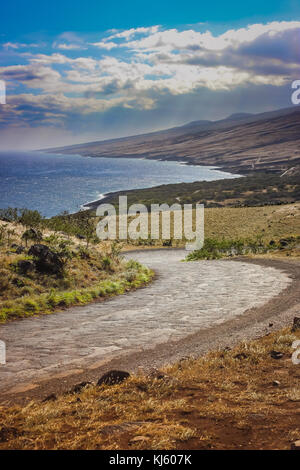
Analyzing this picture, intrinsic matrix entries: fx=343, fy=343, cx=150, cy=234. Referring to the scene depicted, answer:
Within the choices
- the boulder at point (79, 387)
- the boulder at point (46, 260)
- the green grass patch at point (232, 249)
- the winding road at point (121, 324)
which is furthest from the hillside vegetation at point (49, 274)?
the green grass patch at point (232, 249)

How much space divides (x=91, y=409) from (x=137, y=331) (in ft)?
13.0

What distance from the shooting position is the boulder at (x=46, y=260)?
13.0 m

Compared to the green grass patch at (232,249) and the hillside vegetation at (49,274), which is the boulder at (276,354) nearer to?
the hillside vegetation at (49,274)

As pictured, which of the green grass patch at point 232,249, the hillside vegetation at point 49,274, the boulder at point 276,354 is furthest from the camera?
the green grass patch at point 232,249

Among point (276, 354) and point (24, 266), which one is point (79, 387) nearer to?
point (276, 354)

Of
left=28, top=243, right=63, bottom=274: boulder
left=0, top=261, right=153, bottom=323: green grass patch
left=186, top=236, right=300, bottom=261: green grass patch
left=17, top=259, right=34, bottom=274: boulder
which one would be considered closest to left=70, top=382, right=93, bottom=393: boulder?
left=0, top=261, right=153, bottom=323: green grass patch

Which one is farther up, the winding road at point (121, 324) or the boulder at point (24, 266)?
the boulder at point (24, 266)

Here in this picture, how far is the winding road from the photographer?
20.4 ft

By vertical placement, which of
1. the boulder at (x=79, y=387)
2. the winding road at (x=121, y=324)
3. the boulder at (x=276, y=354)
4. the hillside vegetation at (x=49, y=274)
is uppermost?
the hillside vegetation at (x=49, y=274)

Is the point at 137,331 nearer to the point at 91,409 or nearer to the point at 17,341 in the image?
the point at 17,341

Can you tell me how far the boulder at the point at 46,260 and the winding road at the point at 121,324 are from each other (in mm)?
2615

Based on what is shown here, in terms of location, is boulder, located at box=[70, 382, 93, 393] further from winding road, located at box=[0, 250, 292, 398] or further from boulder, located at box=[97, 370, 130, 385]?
winding road, located at box=[0, 250, 292, 398]

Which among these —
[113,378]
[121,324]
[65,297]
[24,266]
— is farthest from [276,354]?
[24,266]

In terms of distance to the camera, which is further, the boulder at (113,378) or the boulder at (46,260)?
the boulder at (46,260)
